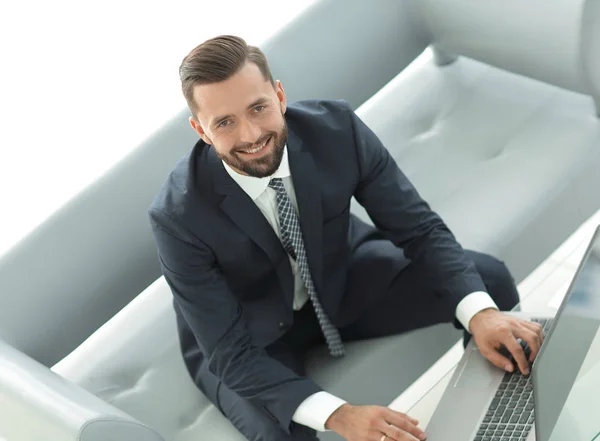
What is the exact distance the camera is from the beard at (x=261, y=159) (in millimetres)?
2027

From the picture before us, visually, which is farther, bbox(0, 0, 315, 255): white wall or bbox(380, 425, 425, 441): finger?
bbox(0, 0, 315, 255): white wall

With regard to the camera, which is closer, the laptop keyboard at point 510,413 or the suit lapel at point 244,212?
the laptop keyboard at point 510,413

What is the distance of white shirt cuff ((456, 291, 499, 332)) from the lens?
7.07ft

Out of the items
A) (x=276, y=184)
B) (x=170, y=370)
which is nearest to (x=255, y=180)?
(x=276, y=184)

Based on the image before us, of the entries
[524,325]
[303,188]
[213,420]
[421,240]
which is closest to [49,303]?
[213,420]

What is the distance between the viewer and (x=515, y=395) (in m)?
1.90

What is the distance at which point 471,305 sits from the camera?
7.11ft

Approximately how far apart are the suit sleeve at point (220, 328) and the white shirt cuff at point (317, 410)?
14 mm

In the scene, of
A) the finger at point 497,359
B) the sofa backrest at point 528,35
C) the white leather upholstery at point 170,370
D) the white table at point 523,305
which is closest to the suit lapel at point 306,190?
the white leather upholstery at point 170,370

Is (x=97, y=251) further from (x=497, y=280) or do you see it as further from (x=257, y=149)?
(x=497, y=280)

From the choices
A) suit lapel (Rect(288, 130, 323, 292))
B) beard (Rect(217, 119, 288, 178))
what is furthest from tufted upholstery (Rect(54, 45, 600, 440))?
beard (Rect(217, 119, 288, 178))

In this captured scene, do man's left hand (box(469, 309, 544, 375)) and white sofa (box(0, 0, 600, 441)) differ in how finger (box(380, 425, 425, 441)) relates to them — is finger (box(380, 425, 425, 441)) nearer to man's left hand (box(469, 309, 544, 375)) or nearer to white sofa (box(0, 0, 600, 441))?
man's left hand (box(469, 309, 544, 375))

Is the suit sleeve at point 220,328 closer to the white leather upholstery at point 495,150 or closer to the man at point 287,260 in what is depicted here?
the man at point 287,260

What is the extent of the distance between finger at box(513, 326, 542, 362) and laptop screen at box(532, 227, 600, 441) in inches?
6.4
